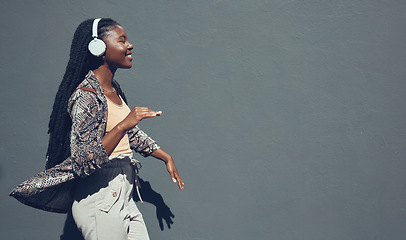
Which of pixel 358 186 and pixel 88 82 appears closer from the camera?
pixel 88 82

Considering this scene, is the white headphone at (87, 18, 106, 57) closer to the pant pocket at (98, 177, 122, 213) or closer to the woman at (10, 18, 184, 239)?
the woman at (10, 18, 184, 239)

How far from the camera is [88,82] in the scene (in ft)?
8.87

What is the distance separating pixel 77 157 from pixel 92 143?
11 cm

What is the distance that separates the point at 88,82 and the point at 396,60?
7.58 feet

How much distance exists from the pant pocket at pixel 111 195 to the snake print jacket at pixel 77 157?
207mm

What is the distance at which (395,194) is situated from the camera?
3.68 metres

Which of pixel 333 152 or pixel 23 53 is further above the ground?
pixel 23 53

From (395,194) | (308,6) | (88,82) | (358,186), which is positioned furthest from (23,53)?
(395,194)

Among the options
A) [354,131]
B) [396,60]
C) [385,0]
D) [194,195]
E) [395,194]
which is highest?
[385,0]

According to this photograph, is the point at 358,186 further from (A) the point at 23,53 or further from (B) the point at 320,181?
(A) the point at 23,53

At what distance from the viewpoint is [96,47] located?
8.91 ft

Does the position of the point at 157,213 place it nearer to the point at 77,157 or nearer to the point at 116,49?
the point at 77,157

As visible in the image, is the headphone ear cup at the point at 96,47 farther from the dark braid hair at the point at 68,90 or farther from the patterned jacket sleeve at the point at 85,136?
the patterned jacket sleeve at the point at 85,136

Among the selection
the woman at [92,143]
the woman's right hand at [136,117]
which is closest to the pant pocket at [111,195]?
the woman at [92,143]
